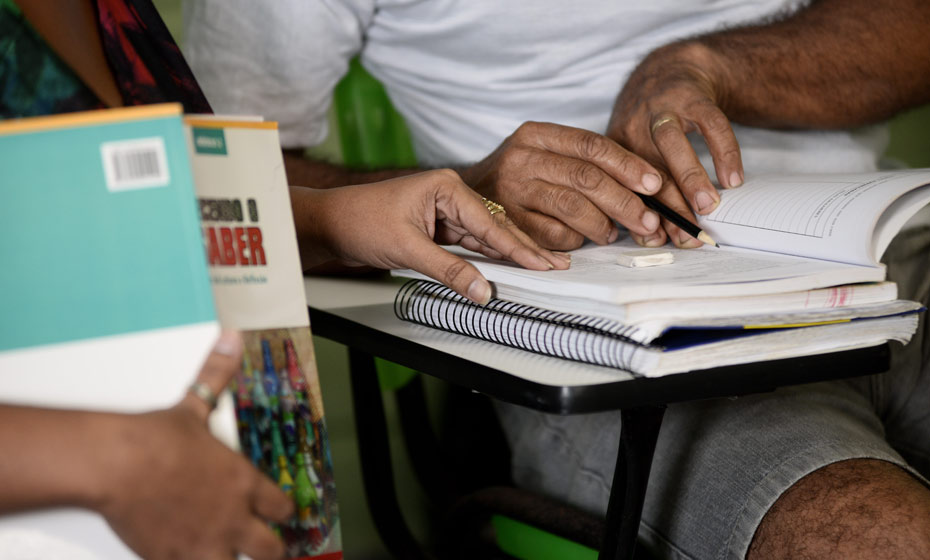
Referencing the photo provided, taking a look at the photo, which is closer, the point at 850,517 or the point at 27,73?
the point at 27,73

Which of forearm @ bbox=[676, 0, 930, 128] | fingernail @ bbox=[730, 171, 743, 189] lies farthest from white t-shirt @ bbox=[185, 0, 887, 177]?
fingernail @ bbox=[730, 171, 743, 189]

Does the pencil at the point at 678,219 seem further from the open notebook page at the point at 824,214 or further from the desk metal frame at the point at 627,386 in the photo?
the desk metal frame at the point at 627,386

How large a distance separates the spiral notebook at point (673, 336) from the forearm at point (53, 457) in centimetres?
32

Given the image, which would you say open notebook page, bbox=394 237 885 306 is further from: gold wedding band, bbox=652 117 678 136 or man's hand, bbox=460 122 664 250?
gold wedding band, bbox=652 117 678 136

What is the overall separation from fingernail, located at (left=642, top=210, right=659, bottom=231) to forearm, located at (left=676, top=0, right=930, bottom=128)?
1.13 feet

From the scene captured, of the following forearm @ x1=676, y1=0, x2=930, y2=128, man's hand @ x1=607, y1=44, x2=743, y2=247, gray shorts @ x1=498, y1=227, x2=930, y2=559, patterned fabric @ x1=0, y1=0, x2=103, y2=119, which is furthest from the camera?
forearm @ x1=676, y1=0, x2=930, y2=128

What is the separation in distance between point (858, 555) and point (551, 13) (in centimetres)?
84

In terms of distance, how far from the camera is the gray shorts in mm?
722

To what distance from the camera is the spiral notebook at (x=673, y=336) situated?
536mm

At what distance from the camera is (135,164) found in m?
0.39

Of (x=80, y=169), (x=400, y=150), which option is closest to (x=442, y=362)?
(x=80, y=169)

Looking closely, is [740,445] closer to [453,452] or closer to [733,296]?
[733,296]

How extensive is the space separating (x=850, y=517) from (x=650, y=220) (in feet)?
1.03

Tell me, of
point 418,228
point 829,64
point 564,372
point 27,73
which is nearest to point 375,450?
point 418,228
